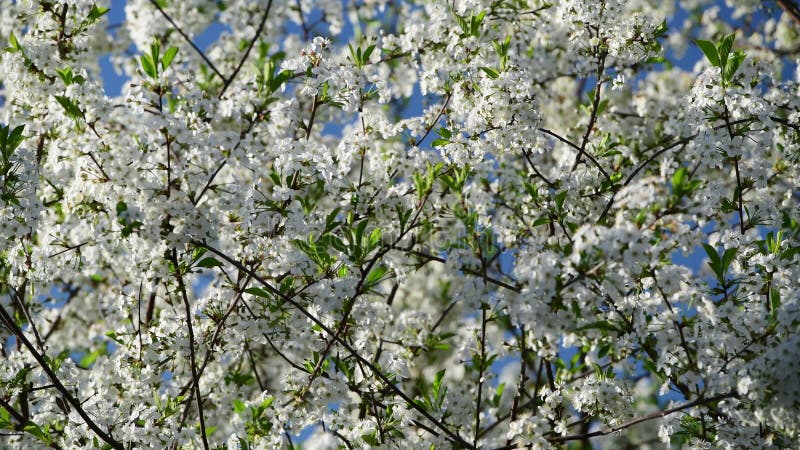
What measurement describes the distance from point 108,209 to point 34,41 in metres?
1.89

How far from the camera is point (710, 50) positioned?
478 centimetres

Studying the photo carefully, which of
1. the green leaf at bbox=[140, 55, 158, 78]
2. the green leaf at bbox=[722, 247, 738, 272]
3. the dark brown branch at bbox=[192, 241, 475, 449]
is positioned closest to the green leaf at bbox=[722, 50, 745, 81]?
the green leaf at bbox=[722, 247, 738, 272]

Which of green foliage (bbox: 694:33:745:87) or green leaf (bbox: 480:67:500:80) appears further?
green leaf (bbox: 480:67:500:80)

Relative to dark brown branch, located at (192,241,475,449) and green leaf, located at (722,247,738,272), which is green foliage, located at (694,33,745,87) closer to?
green leaf, located at (722,247,738,272)

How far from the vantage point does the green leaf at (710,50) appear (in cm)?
474

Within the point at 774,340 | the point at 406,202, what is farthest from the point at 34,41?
the point at 774,340

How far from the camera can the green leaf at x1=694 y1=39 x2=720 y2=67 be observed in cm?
474

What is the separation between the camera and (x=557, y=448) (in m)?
4.88

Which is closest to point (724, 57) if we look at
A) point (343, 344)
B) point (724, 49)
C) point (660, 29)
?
point (724, 49)

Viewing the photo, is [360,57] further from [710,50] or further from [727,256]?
[727,256]

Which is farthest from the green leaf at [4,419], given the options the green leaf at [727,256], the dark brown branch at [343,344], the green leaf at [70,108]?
the green leaf at [727,256]

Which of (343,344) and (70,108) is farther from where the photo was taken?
(70,108)

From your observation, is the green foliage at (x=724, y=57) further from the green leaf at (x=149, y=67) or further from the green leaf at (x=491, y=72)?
the green leaf at (x=149, y=67)

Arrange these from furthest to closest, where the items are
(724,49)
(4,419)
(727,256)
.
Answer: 1. (4,419)
2. (724,49)
3. (727,256)
